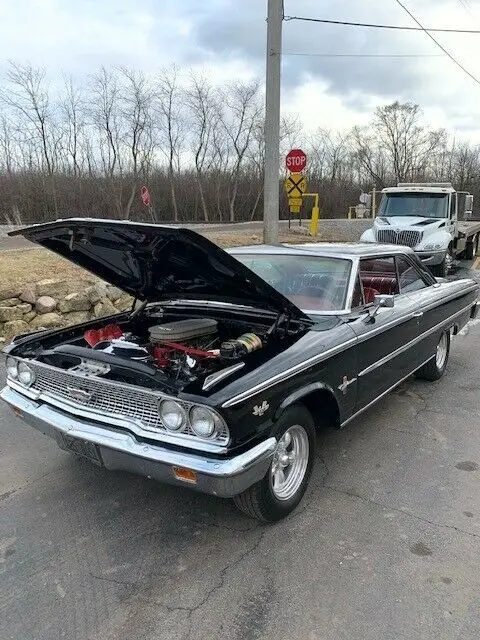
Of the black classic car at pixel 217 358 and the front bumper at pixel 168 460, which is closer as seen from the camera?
the front bumper at pixel 168 460

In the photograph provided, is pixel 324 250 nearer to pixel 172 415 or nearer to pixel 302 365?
pixel 302 365

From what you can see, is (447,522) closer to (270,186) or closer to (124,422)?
(124,422)

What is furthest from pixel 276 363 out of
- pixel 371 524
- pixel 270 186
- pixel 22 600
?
pixel 270 186

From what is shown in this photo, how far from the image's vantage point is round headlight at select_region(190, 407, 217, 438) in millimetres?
2493

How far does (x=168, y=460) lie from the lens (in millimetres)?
2486

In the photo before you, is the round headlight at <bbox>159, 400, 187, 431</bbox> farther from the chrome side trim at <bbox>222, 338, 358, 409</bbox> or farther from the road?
the road

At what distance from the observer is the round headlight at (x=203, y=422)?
2.49m

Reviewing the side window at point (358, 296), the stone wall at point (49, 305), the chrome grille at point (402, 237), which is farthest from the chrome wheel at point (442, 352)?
the chrome grille at point (402, 237)

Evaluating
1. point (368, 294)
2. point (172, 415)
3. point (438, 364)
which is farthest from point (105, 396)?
point (438, 364)

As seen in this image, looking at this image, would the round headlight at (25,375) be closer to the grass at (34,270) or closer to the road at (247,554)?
the road at (247,554)

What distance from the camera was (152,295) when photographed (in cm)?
436

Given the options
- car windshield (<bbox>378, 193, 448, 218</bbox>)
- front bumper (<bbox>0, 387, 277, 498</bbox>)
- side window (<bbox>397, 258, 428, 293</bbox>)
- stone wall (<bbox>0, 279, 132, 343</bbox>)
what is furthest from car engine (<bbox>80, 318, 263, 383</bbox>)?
car windshield (<bbox>378, 193, 448, 218</bbox>)

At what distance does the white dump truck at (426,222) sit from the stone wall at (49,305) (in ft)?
25.5

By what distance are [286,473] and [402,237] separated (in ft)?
36.1
